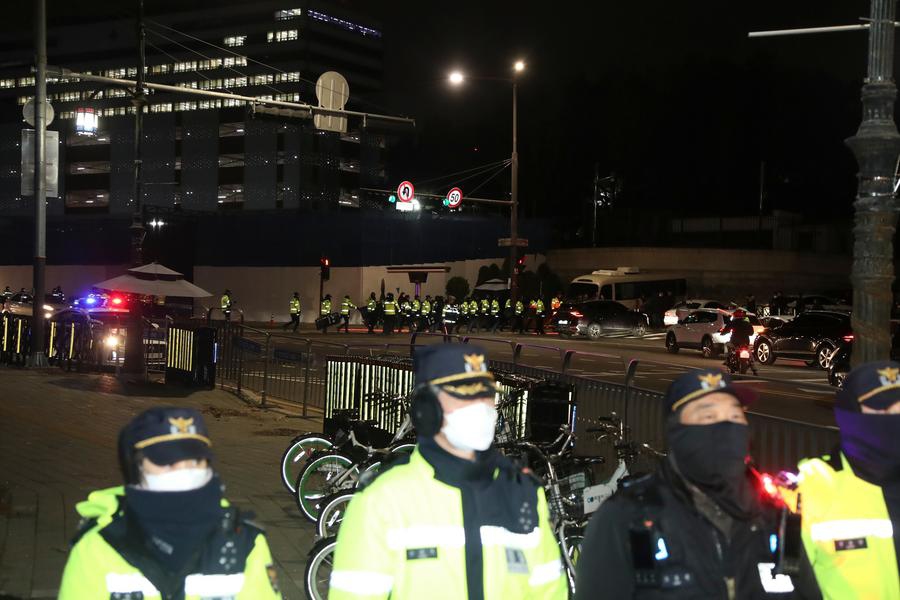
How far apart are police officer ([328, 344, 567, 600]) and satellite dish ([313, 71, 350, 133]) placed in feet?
55.7

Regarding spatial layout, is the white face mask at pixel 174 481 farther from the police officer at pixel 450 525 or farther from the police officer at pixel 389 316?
the police officer at pixel 389 316

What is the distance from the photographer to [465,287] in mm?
55531

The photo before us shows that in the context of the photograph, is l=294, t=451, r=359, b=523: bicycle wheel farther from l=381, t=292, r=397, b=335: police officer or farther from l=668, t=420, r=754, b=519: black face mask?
l=381, t=292, r=397, b=335: police officer

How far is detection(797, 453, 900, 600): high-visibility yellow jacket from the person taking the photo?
126 inches

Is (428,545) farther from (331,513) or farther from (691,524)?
(331,513)

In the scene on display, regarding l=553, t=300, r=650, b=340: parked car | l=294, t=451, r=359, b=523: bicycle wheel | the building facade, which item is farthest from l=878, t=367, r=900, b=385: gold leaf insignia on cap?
the building facade

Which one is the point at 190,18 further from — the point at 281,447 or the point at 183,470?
the point at 183,470

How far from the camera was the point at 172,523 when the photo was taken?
2.86 metres

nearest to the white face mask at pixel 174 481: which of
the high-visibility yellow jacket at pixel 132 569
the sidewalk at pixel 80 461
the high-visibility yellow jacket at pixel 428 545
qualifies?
the high-visibility yellow jacket at pixel 132 569

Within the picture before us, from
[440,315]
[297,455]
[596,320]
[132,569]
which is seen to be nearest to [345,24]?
[440,315]

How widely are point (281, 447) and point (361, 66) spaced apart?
4504 inches

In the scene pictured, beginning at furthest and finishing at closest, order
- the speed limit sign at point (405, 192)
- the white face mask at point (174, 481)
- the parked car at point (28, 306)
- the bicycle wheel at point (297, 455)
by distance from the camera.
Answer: the speed limit sign at point (405, 192)
the parked car at point (28, 306)
the bicycle wheel at point (297, 455)
the white face mask at point (174, 481)

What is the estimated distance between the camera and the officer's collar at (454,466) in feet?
10.1

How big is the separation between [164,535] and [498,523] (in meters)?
0.99
